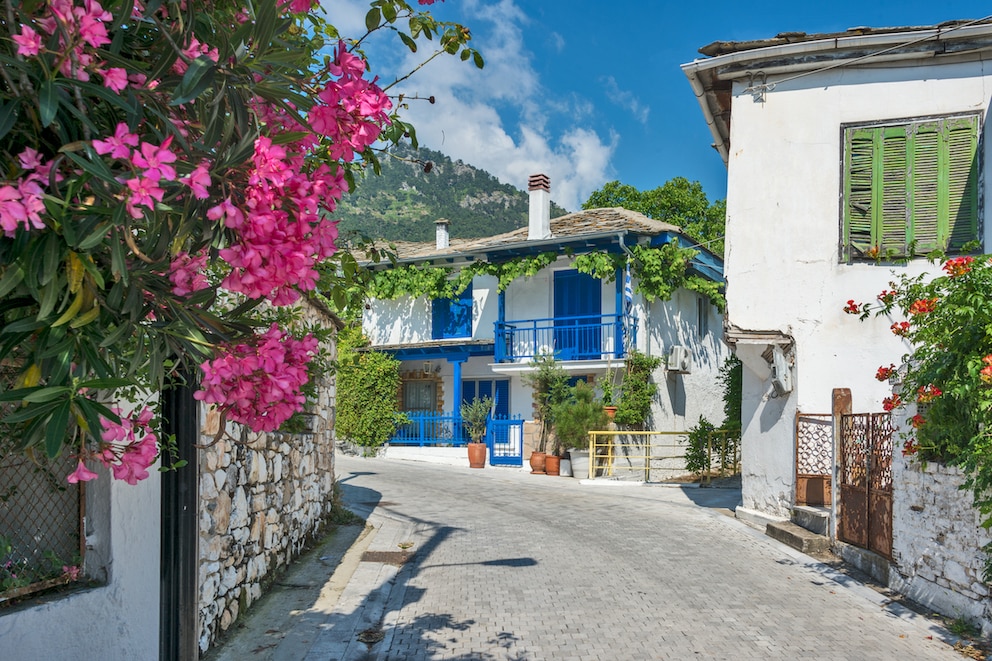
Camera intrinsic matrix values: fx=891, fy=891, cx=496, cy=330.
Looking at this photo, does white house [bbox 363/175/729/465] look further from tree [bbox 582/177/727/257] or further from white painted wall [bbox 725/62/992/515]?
white painted wall [bbox 725/62/992/515]

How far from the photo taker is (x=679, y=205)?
3528 cm

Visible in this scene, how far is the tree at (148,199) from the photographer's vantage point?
6.22 ft

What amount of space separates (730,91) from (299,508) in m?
8.56

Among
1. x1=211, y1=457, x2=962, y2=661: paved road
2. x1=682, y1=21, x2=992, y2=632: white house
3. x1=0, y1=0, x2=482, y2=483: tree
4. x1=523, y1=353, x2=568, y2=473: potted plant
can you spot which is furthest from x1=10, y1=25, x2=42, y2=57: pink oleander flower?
x1=523, y1=353, x2=568, y2=473: potted plant

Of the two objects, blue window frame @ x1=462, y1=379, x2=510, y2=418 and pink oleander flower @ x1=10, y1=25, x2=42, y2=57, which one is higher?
pink oleander flower @ x1=10, y1=25, x2=42, y2=57

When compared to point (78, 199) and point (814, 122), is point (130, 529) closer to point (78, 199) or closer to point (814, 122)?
point (78, 199)

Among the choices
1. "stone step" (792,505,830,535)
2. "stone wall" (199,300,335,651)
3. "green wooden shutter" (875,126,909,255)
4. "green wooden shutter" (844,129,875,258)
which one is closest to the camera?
"stone wall" (199,300,335,651)

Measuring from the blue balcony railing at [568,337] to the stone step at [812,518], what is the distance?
448 inches

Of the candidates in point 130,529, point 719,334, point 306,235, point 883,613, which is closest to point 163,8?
point 306,235

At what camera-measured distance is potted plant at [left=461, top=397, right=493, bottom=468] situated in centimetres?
2373

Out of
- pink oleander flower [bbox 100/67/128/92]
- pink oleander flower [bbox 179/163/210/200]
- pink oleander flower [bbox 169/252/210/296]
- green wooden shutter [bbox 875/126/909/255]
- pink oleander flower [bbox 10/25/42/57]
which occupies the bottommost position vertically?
pink oleander flower [bbox 169/252/210/296]

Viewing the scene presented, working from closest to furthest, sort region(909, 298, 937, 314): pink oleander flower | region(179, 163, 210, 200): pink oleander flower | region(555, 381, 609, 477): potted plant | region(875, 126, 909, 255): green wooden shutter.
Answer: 1. region(179, 163, 210, 200): pink oleander flower
2. region(909, 298, 937, 314): pink oleander flower
3. region(875, 126, 909, 255): green wooden shutter
4. region(555, 381, 609, 477): potted plant

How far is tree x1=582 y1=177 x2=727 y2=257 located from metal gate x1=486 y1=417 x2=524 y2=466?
43.4ft

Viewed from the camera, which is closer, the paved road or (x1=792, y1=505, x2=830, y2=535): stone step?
the paved road
